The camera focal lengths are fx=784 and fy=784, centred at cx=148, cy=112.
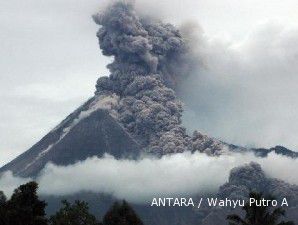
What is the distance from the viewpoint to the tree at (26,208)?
52.6 m

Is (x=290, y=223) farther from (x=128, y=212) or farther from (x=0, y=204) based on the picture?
(x=0, y=204)

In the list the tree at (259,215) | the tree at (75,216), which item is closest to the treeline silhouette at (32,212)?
the tree at (75,216)

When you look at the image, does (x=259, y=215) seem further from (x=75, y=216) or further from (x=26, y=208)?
(x=26, y=208)

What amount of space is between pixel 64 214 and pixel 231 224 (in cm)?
1228

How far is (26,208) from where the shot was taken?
5322cm

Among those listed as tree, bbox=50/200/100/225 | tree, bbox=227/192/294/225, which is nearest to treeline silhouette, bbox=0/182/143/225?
tree, bbox=50/200/100/225

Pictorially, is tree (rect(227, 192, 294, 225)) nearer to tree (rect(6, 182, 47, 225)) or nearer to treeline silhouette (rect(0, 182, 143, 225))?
treeline silhouette (rect(0, 182, 143, 225))

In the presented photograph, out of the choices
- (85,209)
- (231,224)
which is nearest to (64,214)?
(85,209)

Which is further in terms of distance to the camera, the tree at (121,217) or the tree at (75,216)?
the tree at (121,217)

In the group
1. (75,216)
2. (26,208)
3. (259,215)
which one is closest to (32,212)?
(26,208)

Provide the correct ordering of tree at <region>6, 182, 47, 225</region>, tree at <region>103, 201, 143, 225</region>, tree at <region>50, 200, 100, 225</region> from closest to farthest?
tree at <region>6, 182, 47, 225</region> < tree at <region>50, 200, 100, 225</region> < tree at <region>103, 201, 143, 225</region>

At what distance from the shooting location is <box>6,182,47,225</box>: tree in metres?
52.6

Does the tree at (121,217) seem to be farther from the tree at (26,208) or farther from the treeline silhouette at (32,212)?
the tree at (26,208)

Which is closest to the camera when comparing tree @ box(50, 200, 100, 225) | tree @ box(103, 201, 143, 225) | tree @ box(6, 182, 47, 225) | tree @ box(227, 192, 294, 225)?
tree @ box(6, 182, 47, 225)
